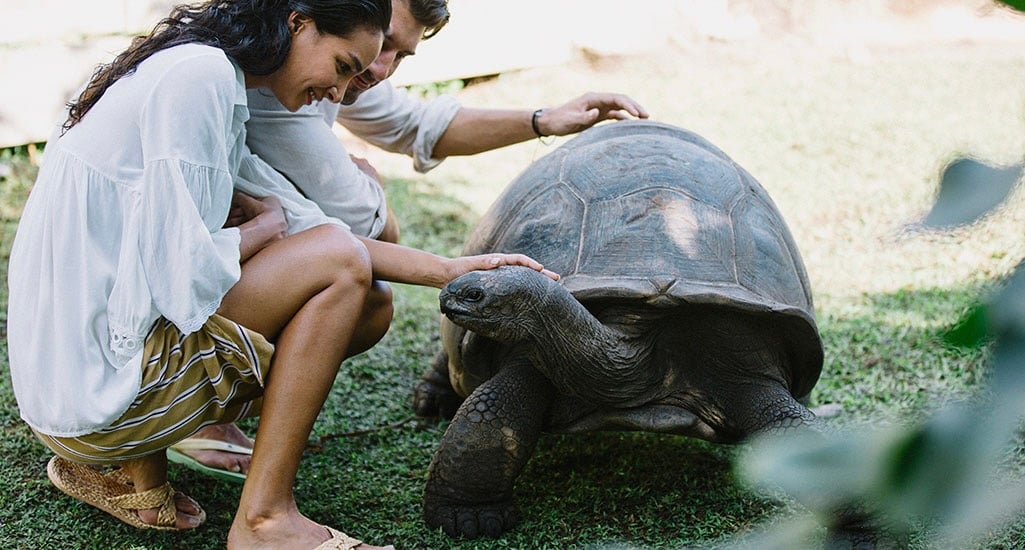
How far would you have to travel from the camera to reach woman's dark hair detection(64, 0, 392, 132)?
90.8 inches

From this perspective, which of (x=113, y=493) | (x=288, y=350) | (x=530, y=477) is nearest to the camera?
(x=288, y=350)

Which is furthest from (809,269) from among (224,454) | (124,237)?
(124,237)

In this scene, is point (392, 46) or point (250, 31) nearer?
point (250, 31)

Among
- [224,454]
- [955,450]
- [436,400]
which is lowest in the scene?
[436,400]

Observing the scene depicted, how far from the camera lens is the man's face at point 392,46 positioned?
111 inches

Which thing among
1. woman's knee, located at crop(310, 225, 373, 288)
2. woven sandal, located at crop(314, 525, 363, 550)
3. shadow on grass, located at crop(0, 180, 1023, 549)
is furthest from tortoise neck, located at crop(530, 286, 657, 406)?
woven sandal, located at crop(314, 525, 363, 550)

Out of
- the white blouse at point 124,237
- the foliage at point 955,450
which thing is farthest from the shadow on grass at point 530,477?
the foliage at point 955,450

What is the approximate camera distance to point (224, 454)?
295cm

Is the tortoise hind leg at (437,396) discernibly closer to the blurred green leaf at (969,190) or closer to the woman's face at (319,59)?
the woman's face at (319,59)

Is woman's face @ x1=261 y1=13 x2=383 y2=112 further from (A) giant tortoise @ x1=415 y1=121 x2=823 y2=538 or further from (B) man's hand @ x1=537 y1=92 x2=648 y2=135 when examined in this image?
(B) man's hand @ x1=537 y1=92 x2=648 y2=135

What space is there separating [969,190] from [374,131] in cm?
321

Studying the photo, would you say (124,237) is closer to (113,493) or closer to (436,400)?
(113,493)

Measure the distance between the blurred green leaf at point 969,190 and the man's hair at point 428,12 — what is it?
2572 millimetres

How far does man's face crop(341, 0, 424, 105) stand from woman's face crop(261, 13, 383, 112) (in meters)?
0.40
